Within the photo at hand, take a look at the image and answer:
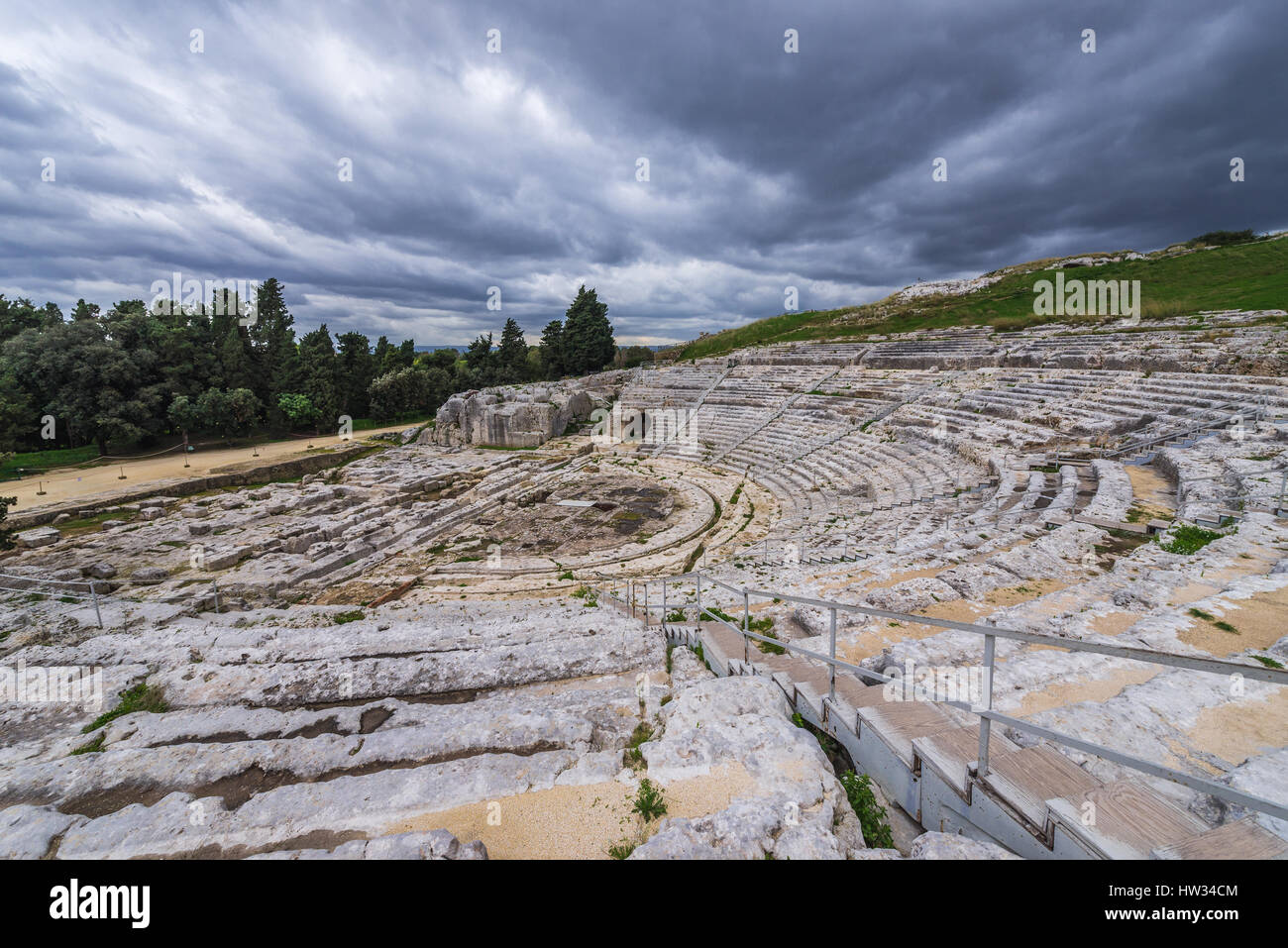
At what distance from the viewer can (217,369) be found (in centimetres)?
3247

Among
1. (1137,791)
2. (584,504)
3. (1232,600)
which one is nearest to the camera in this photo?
(1137,791)

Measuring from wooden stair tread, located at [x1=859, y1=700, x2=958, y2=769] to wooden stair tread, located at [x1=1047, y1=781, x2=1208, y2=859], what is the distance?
729 mm

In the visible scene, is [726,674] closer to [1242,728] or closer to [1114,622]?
[1242,728]

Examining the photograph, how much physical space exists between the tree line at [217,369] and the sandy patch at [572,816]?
3483 cm

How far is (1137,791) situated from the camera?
222cm

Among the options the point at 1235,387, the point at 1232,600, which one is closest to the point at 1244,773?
the point at 1232,600

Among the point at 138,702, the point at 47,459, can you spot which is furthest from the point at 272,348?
the point at 138,702

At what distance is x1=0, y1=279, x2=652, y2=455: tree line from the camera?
2577 centimetres

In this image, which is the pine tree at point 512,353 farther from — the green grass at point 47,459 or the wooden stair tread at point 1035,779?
the wooden stair tread at point 1035,779

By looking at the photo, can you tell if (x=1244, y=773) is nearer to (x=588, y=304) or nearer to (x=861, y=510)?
(x=861, y=510)

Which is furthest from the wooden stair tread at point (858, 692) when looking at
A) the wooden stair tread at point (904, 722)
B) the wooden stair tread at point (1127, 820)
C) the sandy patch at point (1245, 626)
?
the sandy patch at point (1245, 626)

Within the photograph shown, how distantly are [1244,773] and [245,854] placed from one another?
16.8ft
